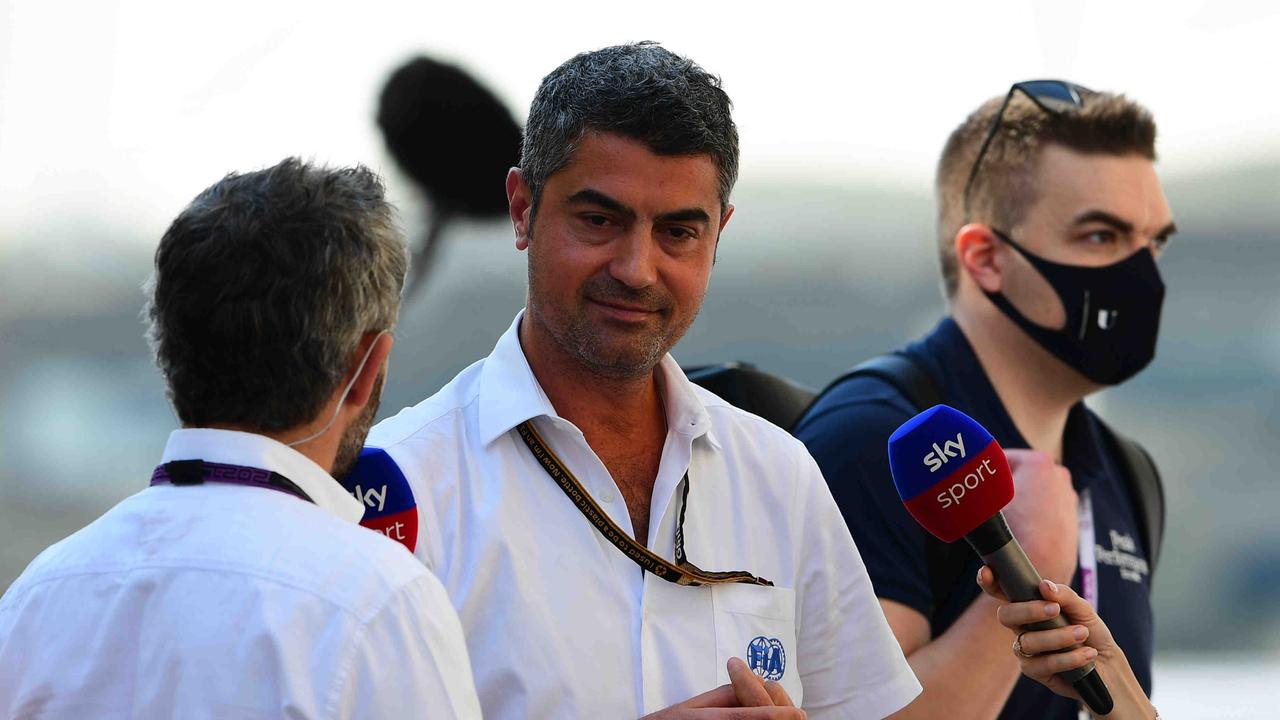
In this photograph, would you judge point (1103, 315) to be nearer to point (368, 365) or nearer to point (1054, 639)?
point (1054, 639)

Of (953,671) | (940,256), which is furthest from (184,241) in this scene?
(940,256)

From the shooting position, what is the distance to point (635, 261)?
2.00 m

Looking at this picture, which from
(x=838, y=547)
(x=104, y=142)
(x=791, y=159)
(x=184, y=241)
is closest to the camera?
(x=184, y=241)

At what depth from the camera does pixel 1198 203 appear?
5730 millimetres

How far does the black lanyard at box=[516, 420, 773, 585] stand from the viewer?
1937mm

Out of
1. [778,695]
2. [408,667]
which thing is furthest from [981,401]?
[408,667]

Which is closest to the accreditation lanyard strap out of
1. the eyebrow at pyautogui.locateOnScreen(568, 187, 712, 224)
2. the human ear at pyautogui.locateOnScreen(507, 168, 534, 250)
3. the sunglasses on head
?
Answer: the sunglasses on head

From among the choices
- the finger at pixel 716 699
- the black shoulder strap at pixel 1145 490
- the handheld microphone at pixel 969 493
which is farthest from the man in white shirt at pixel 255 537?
the black shoulder strap at pixel 1145 490

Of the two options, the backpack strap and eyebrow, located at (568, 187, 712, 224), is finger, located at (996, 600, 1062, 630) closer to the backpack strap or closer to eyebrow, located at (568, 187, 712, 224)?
eyebrow, located at (568, 187, 712, 224)

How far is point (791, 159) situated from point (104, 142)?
2.26m

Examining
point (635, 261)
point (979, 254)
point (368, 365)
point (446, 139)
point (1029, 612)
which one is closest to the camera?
point (368, 365)

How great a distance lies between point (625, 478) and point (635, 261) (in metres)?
0.35

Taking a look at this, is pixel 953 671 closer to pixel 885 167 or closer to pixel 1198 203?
pixel 885 167

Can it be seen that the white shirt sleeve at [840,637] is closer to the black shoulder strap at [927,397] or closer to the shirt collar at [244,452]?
the black shoulder strap at [927,397]
